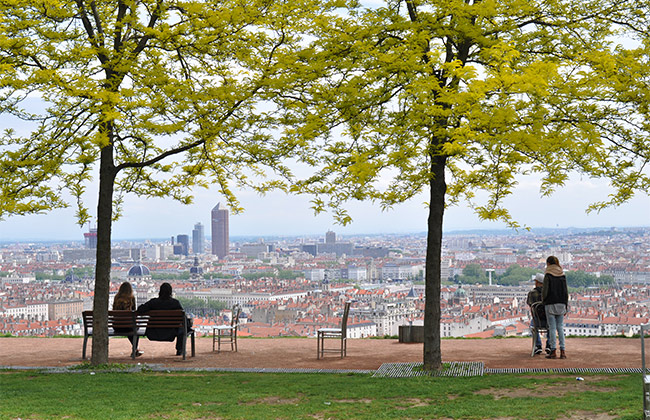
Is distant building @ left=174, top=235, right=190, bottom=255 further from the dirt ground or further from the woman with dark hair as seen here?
the woman with dark hair

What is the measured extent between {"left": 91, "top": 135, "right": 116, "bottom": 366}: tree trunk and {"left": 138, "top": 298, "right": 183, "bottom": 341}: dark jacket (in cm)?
89

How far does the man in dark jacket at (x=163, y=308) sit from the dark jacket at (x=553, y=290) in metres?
6.55

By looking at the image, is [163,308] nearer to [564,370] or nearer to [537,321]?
[537,321]

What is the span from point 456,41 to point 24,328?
17.1 metres

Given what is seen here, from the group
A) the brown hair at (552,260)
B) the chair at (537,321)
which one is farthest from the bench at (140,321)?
the brown hair at (552,260)

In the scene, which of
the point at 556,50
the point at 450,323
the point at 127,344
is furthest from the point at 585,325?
the point at 127,344

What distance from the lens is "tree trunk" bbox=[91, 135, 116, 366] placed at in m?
13.0

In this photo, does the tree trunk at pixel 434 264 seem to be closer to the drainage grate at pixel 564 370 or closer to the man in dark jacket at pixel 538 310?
the drainage grate at pixel 564 370

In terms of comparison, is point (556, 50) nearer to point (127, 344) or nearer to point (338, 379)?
point (338, 379)

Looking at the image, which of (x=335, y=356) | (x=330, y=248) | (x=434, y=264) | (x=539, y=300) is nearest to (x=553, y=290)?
(x=539, y=300)

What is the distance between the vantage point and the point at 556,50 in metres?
12.0

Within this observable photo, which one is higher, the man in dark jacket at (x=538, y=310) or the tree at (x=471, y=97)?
the tree at (x=471, y=97)

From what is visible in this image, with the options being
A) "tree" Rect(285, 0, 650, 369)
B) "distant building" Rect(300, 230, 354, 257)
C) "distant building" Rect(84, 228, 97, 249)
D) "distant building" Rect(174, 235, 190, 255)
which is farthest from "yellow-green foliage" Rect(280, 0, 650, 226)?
"distant building" Rect(300, 230, 354, 257)

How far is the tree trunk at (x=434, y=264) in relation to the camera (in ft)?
39.3
